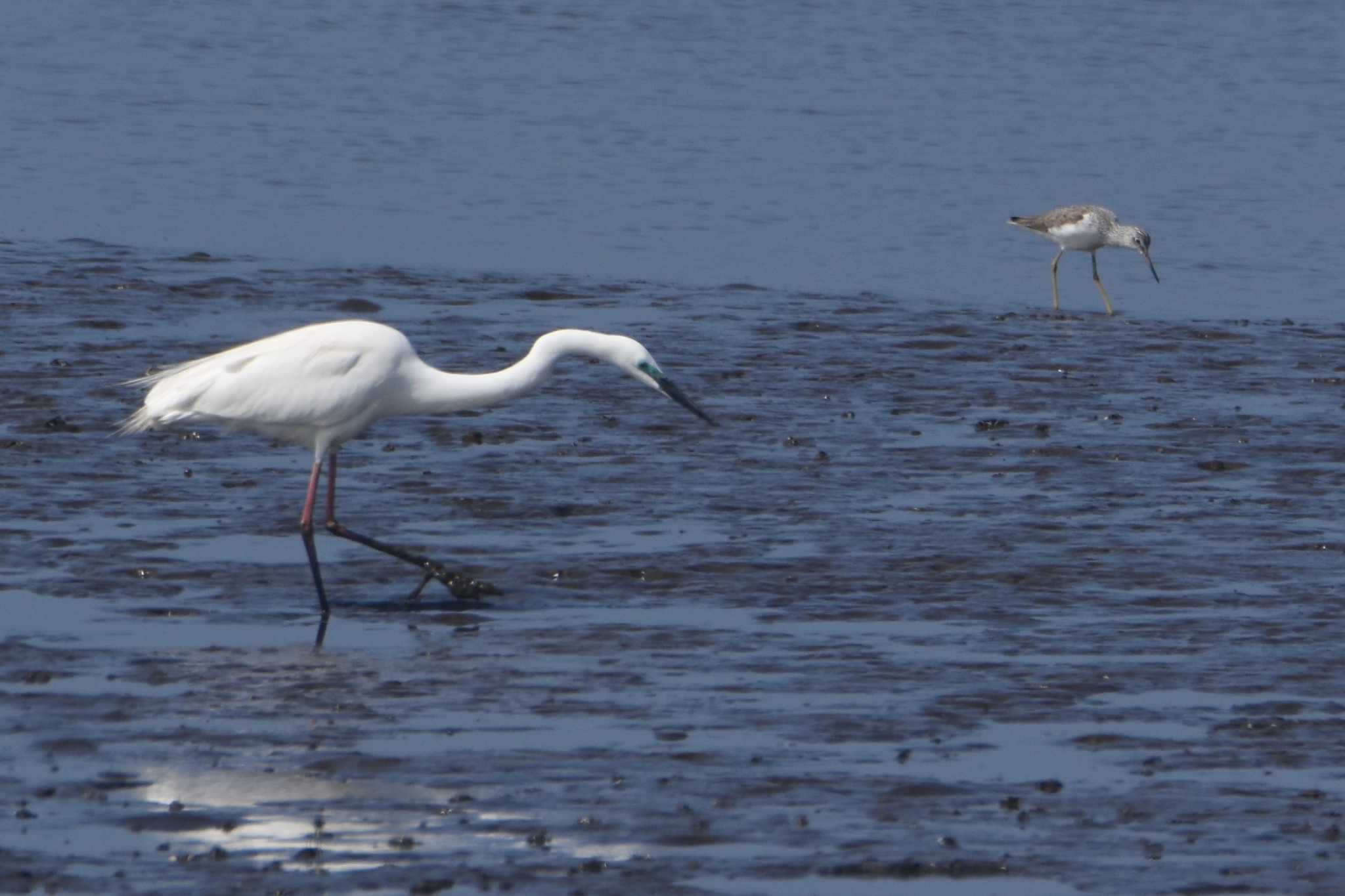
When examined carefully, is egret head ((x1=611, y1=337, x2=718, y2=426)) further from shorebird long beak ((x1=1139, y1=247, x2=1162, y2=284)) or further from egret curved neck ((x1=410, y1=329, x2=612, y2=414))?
shorebird long beak ((x1=1139, y1=247, x2=1162, y2=284))

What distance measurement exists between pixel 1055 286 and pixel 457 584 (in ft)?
37.4

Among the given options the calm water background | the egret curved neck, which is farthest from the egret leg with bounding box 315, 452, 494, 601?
the calm water background

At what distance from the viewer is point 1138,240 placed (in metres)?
22.0

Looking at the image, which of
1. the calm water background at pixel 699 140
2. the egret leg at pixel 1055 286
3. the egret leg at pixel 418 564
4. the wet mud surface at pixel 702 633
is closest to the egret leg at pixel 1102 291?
the calm water background at pixel 699 140

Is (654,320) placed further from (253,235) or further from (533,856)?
(533,856)

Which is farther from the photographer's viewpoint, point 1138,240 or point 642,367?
point 1138,240

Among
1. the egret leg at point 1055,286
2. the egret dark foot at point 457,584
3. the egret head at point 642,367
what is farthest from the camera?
the egret leg at point 1055,286

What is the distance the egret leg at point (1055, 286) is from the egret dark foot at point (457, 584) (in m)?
10.5

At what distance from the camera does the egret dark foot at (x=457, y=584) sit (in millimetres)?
10609

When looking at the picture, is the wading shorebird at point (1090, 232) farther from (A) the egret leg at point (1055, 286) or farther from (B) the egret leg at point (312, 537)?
(B) the egret leg at point (312, 537)

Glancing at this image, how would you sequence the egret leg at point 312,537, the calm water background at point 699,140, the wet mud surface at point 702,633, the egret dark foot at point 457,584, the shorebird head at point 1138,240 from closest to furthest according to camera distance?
the wet mud surface at point 702,633 → the egret leg at point 312,537 → the egret dark foot at point 457,584 → the shorebird head at point 1138,240 → the calm water background at point 699,140

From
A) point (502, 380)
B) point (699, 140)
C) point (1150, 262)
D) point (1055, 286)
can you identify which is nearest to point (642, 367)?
point (502, 380)

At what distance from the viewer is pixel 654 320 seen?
1820 centimetres

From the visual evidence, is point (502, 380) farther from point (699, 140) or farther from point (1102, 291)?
point (699, 140)
